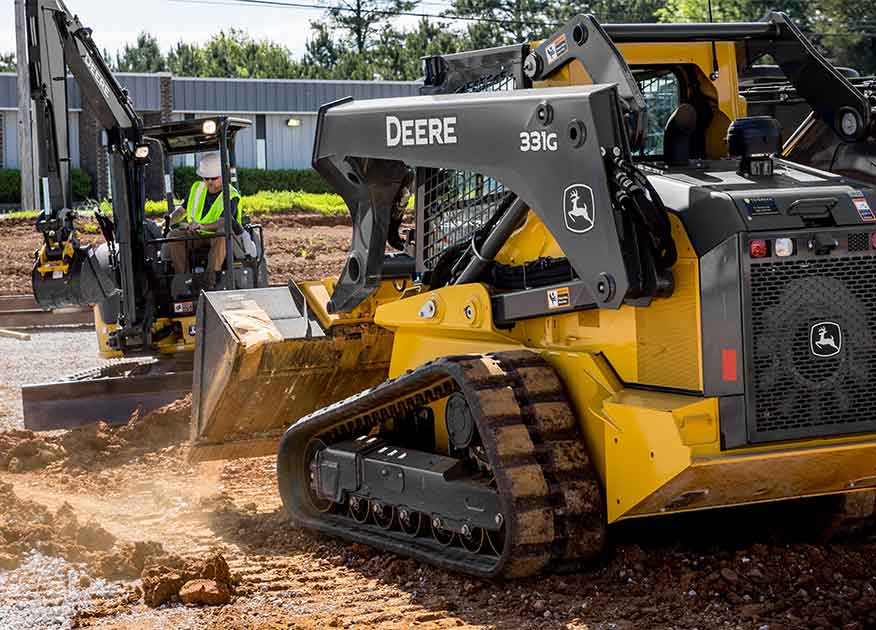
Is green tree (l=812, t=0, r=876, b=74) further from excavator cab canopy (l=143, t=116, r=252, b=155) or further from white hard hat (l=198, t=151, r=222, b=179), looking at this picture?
white hard hat (l=198, t=151, r=222, b=179)

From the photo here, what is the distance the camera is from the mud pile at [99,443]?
9.34 m

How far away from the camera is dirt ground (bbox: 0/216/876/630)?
5.43m

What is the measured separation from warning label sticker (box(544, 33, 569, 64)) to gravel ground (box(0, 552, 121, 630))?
9.99ft

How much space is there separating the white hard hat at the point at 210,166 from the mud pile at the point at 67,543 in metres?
4.77

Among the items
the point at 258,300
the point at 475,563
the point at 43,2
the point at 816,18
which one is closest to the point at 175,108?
the point at 816,18

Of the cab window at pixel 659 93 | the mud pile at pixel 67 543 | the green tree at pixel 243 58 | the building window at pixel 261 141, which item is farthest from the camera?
the green tree at pixel 243 58

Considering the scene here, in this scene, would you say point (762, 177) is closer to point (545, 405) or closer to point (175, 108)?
point (545, 405)

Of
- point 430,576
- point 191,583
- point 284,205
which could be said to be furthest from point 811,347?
point 284,205

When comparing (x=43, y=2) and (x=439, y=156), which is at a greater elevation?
(x=43, y=2)

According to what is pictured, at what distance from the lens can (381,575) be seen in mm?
6246

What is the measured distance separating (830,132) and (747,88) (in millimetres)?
744

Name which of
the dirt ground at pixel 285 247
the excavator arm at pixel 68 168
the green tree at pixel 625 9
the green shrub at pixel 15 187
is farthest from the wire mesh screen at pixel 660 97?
the green tree at pixel 625 9

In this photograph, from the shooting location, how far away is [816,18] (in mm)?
40500

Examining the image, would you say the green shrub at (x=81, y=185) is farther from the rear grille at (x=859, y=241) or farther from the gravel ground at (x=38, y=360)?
the rear grille at (x=859, y=241)
